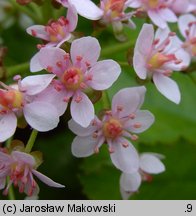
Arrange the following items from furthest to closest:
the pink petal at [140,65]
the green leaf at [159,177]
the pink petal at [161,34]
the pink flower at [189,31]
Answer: the green leaf at [159,177]
the pink flower at [189,31]
the pink petal at [161,34]
the pink petal at [140,65]

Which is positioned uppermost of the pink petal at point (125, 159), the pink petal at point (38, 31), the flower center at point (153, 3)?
the pink petal at point (38, 31)

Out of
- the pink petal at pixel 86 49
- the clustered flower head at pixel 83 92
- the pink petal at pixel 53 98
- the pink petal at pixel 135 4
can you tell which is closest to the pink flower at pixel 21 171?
the clustered flower head at pixel 83 92

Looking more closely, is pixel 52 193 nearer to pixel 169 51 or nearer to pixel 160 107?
pixel 160 107

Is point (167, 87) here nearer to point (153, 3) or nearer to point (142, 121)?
point (142, 121)

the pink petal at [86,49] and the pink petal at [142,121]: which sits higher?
the pink petal at [86,49]

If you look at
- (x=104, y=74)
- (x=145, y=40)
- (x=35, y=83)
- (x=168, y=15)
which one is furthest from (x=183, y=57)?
(x=35, y=83)

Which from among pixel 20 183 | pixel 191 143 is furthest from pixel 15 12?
pixel 20 183

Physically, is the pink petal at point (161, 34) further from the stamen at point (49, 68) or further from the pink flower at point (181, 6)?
the stamen at point (49, 68)
